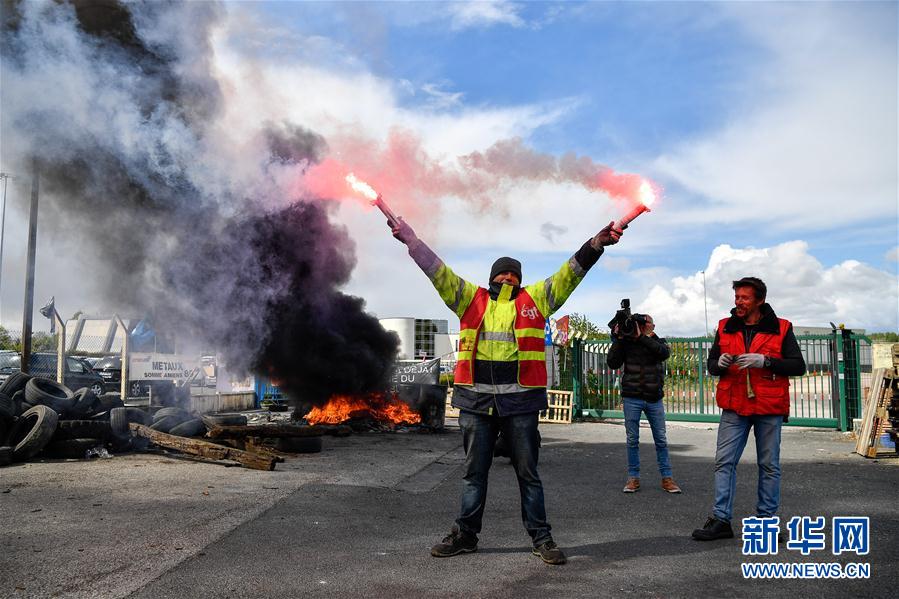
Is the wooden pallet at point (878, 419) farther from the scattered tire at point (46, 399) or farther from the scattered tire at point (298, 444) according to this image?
the scattered tire at point (46, 399)

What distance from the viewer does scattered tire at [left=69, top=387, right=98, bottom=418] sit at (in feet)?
34.2

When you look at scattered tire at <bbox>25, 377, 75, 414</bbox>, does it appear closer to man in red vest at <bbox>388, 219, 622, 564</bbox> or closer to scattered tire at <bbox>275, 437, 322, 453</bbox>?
scattered tire at <bbox>275, 437, 322, 453</bbox>

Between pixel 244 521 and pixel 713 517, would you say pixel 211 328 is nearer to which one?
pixel 244 521

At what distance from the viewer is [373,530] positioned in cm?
536

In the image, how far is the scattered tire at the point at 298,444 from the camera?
1010cm

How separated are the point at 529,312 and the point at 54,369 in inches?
800

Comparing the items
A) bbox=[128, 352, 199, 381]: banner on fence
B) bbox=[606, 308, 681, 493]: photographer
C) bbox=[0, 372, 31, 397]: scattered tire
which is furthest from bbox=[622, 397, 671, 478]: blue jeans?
bbox=[128, 352, 199, 381]: banner on fence

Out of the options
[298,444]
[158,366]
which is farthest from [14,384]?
[158,366]

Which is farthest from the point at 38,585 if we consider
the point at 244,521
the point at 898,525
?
the point at 898,525

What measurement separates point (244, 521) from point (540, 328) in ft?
9.83

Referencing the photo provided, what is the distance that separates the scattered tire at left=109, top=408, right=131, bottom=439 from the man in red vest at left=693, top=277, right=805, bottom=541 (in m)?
8.16

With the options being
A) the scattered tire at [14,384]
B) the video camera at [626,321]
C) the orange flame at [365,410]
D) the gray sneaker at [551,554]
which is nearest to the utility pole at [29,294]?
the scattered tire at [14,384]

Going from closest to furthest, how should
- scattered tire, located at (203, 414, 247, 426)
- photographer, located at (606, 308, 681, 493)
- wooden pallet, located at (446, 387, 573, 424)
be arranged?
photographer, located at (606, 308, 681, 493)
scattered tire, located at (203, 414, 247, 426)
wooden pallet, located at (446, 387, 573, 424)

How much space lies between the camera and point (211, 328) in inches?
602
